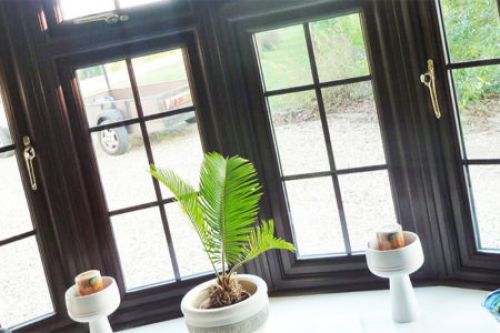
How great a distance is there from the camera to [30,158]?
342 cm

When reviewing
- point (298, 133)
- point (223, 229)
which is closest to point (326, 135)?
point (298, 133)

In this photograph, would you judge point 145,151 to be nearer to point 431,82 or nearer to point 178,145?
point 178,145

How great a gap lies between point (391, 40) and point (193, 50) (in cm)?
91

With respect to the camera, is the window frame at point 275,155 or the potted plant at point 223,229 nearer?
the potted plant at point 223,229

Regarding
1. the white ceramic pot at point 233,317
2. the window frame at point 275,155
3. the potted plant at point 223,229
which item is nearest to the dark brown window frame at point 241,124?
the window frame at point 275,155

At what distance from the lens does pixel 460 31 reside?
118 inches

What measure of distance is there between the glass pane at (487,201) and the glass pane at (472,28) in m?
Answer: 0.48

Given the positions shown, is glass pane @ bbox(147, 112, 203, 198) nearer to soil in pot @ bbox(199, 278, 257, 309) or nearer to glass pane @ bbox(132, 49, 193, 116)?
glass pane @ bbox(132, 49, 193, 116)

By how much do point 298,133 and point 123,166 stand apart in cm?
85

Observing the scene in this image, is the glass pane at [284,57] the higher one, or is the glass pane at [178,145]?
the glass pane at [284,57]

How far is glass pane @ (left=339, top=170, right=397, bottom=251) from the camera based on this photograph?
11.0ft

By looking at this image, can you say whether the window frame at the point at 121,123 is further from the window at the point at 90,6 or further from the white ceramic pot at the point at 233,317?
the white ceramic pot at the point at 233,317

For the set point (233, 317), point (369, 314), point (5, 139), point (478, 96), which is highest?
point (5, 139)

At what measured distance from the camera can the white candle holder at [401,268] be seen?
3002 mm
